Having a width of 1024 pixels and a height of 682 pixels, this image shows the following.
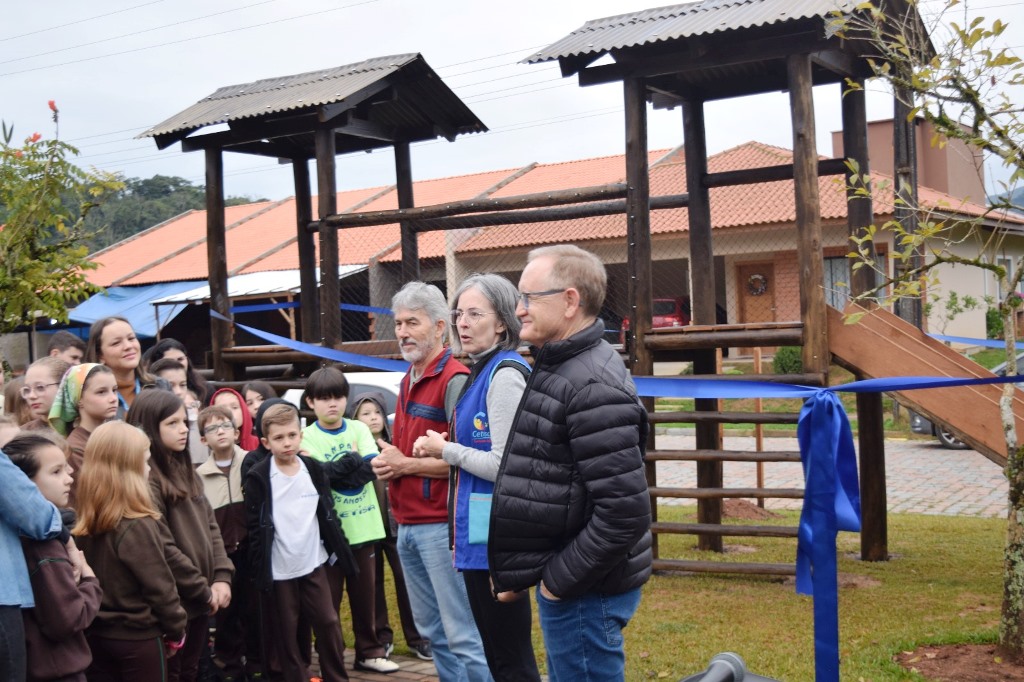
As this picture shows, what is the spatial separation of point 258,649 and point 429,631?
219 cm

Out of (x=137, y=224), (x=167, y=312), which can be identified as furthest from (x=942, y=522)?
(x=137, y=224)

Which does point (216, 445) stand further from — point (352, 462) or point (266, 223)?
point (266, 223)

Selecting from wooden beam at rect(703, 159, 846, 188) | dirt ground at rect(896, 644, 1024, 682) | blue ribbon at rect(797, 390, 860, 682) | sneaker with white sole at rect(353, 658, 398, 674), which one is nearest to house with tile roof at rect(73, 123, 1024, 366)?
wooden beam at rect(703, 159, 846, 188)

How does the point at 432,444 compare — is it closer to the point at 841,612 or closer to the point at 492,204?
the point at 841,612

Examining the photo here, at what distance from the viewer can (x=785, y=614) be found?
7145 millimetres

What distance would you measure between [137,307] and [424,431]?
2723 centimetres

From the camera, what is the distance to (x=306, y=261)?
36.2ft

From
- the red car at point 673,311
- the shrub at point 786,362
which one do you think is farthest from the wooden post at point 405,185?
the shrub at point 786,362

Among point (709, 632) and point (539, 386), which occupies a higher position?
point (539, 386)

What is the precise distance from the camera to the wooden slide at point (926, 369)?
727 cm

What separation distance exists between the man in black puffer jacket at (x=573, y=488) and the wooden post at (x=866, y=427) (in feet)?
19.1

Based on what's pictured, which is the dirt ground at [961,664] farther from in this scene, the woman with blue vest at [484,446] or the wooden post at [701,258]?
the wooden post at [701,258]

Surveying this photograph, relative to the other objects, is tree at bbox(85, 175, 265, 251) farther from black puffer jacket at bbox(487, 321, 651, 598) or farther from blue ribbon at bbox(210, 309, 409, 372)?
black puffer jacket at bbox(487, 321, 651, 598)

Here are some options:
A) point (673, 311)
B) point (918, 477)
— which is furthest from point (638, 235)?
point (918, 477)
